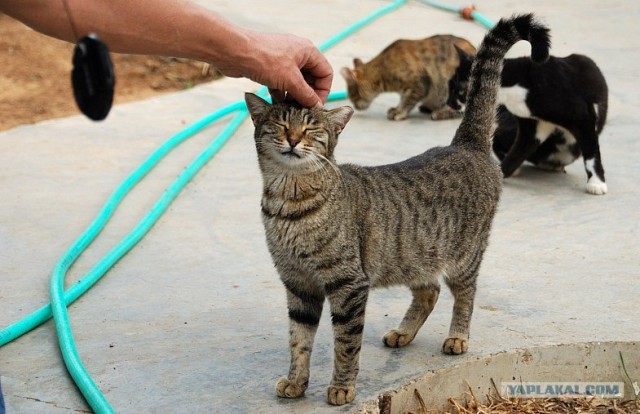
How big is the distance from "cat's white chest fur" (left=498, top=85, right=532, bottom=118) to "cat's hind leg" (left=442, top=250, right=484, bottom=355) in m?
1.95

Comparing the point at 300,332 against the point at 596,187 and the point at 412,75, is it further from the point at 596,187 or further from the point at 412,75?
the point at 412,75

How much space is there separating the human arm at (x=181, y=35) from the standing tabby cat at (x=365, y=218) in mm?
281

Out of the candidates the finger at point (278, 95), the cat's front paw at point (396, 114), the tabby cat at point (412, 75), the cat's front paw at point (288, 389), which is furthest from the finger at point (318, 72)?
the cat's front paw at point (396, 114)

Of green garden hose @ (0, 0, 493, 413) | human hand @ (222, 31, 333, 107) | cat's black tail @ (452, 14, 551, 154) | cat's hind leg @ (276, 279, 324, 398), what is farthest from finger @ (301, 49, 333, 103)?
green garden hose @ (0, 0, 493, 413)

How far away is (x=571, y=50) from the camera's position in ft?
27.1

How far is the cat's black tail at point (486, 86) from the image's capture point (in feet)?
12.5

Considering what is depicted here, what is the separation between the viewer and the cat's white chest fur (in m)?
5.39

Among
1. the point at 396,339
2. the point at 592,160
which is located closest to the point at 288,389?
the point at 396,339

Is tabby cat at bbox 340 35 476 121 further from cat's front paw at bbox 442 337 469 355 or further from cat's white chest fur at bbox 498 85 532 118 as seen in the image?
cat's front paw at bbox 442 337 469 355

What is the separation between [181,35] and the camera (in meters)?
2.35

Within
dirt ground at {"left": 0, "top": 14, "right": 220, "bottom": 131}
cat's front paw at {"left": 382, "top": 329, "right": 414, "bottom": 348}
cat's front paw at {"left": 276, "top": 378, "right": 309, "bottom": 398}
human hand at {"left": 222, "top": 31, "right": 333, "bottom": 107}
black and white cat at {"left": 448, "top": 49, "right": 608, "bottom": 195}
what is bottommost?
dirt ground at {"left": 0, "top": 14, "right": 220, "bottom": 131}

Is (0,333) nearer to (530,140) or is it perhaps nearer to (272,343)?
(272,343)

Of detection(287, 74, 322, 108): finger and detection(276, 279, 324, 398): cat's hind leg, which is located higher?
detection(287, 74, 322, 108): finger

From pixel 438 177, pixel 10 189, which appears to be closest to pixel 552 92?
pixel 438 177
